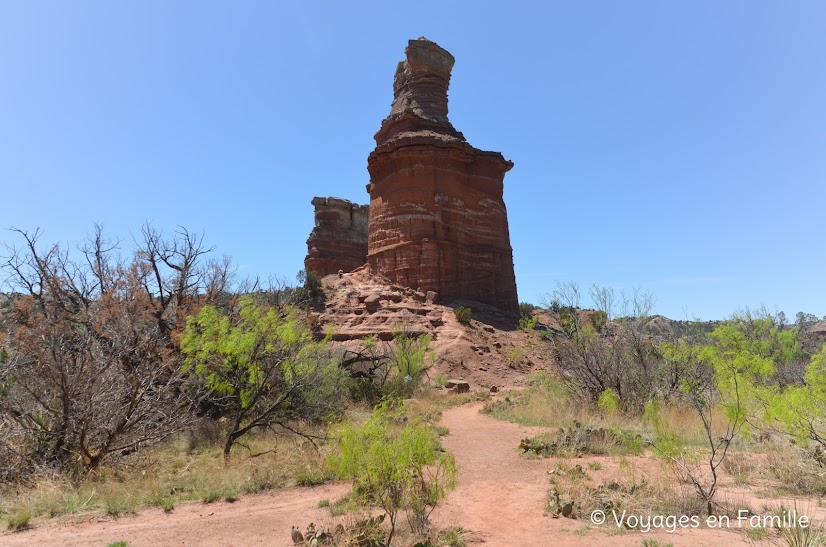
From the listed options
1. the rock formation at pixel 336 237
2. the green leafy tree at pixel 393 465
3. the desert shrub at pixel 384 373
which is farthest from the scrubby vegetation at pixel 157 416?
the rock formation at pixel 336 237

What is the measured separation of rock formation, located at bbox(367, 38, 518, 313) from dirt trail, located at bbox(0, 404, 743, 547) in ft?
81.5

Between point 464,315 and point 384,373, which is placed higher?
point 464,315

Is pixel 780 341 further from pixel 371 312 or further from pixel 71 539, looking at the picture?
pixel 71 539

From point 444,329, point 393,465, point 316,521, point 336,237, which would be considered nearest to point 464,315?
point 444,329

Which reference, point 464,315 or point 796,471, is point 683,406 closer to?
point 796,471

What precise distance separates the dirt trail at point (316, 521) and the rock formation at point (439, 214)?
2485cm

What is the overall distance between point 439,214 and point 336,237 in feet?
80.4

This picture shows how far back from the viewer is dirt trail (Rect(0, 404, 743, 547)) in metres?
5.09

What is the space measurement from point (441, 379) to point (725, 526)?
674 inches

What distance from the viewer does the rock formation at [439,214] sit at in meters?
32.6

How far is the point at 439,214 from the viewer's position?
3303 cm

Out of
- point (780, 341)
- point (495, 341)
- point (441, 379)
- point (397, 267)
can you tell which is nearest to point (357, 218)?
point (397, 267)

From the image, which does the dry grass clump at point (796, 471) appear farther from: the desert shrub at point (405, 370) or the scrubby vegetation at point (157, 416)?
the desert shrub at point (405, 370)

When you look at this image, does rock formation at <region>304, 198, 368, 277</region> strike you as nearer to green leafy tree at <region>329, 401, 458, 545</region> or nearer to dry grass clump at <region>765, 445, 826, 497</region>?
dry grass clump at <region>765, 445, 826, 497</region>
